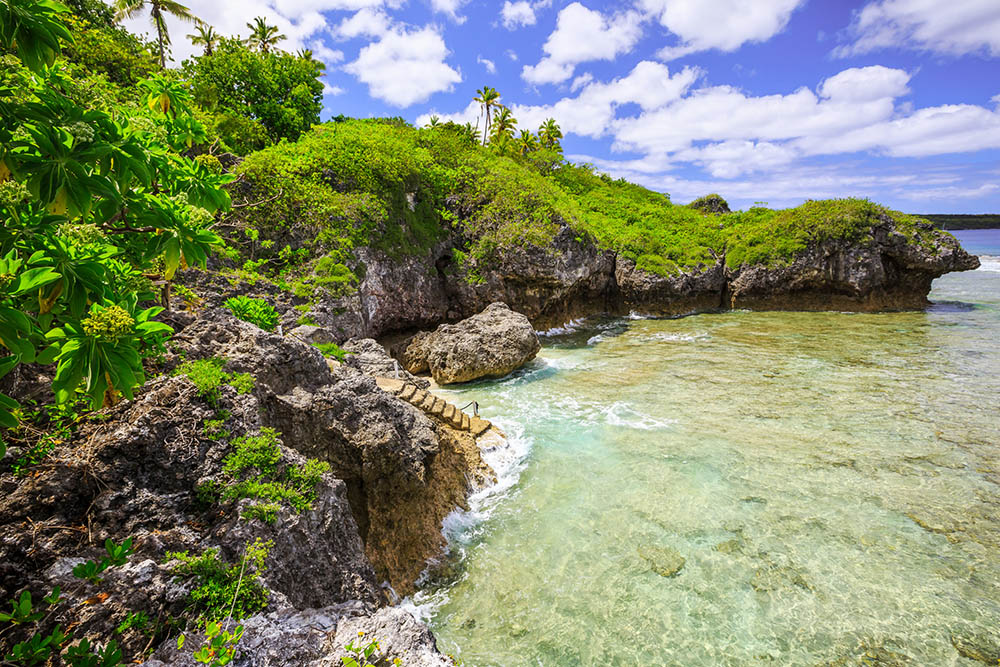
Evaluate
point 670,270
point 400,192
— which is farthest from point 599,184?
point 400,192

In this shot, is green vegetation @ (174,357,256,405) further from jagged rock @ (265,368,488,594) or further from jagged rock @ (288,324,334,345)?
jagged rock @ (288,324,334,345)

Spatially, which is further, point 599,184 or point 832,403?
point 599,184

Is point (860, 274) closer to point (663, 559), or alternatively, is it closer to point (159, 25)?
point (663, 559)

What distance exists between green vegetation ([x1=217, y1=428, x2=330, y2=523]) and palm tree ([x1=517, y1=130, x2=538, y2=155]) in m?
48.2

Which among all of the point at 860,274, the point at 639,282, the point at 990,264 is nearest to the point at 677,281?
the point at 639,282

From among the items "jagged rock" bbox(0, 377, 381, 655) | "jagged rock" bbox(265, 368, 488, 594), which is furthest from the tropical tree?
"jagged rock" bbox(265, 368, 488, 594)

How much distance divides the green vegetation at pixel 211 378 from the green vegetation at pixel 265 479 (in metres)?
0.68

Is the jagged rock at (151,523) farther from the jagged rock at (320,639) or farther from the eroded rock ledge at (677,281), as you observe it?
the eroded rock ledge at (677,281)

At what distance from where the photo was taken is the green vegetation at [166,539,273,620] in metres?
3.50

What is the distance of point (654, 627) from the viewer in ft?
19.0

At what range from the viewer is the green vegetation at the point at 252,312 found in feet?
29.0

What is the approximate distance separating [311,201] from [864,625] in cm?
1856

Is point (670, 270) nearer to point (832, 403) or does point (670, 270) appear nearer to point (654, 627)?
point (832, 403)

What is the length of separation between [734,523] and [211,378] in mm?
8852
